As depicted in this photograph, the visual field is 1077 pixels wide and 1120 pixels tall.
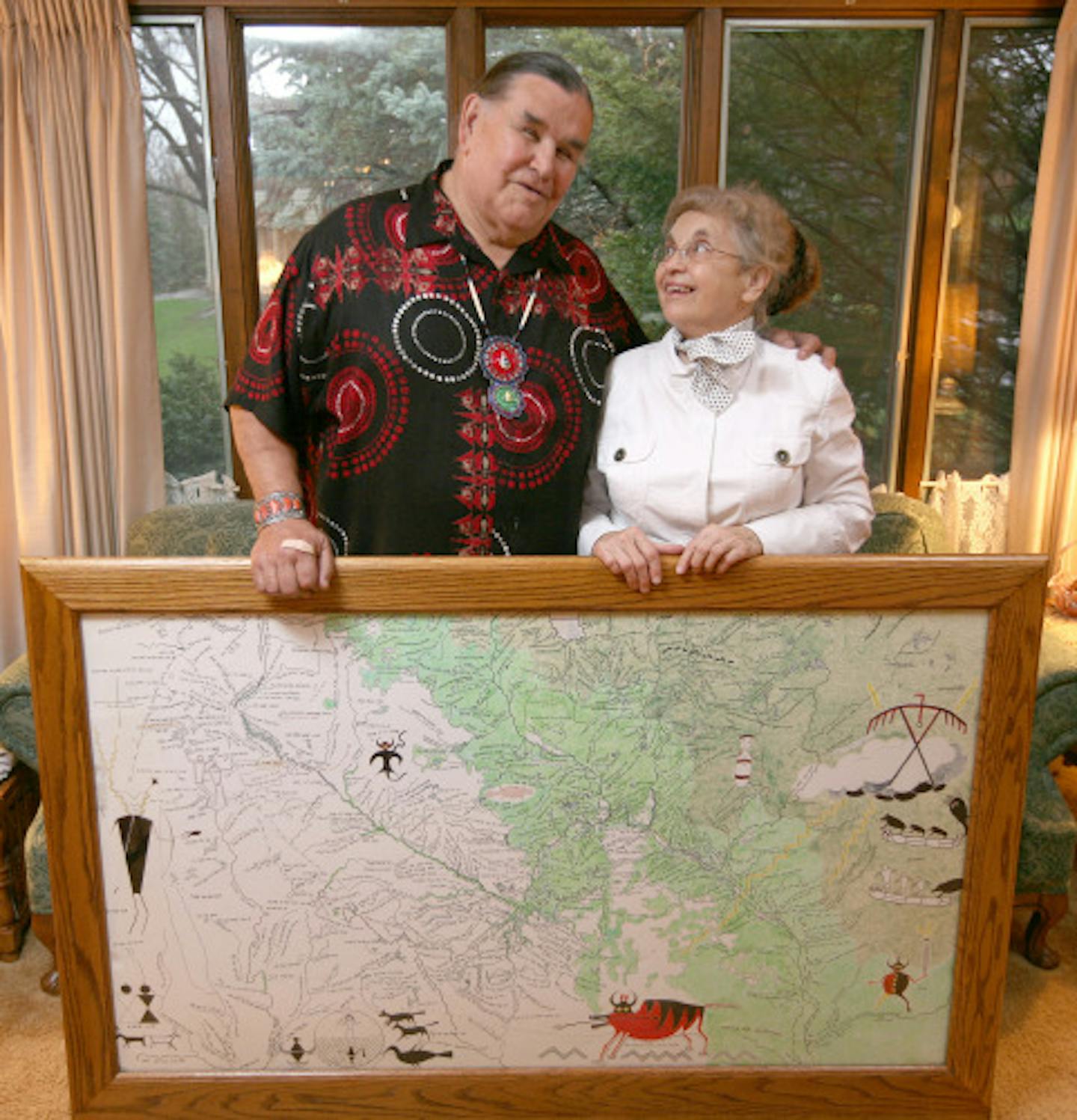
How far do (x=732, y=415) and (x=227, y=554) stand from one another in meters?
1.63

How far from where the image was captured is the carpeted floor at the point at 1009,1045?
1830 millimetres

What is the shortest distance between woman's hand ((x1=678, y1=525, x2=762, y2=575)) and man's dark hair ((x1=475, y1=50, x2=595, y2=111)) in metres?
0.76

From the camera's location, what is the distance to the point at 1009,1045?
1988mm

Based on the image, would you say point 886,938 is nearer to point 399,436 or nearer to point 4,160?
point 399,436

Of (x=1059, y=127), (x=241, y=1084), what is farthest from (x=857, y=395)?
(x=241, y=1084)

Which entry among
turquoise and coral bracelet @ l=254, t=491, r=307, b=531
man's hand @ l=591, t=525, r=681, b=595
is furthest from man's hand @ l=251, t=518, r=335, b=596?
man's hand @ l=591, t=525, r=681, b=595

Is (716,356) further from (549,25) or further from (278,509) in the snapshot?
(549,25)

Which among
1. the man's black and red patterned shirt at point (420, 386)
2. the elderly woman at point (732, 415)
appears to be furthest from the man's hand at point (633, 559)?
the man's black and red patterned shirt at point (420, 386)

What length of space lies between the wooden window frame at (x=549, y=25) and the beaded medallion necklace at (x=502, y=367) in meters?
1.57

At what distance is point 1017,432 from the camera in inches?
130

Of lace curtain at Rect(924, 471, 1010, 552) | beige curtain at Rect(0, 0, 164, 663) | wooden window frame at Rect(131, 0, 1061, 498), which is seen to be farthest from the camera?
lace curtain at Rect(924, 471, 1010, 552)

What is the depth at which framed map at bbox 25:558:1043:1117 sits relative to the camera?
4.56 ft

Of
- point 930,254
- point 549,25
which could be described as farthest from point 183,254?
point 930,254

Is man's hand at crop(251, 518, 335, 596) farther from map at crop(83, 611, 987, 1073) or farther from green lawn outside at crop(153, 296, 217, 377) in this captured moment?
green lawn outside at crop(153, 296, 217, 377)
